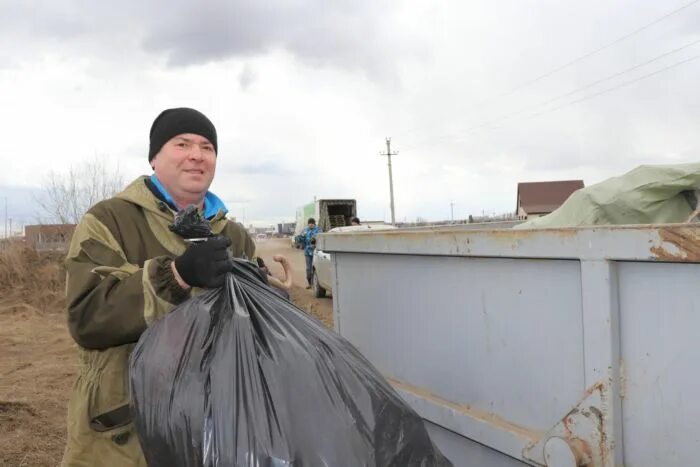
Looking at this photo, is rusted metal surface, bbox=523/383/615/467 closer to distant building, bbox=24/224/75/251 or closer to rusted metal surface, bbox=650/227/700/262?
rusted metal surface, bbox=650/227/700/262

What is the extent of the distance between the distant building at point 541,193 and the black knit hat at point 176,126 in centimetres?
4452

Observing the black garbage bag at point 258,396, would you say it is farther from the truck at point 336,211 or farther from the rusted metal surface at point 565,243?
the truck at point 336,211

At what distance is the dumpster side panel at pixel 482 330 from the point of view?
48.9 inches

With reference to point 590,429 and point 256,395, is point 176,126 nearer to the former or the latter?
point 256,395

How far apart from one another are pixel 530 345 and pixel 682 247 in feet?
1.53

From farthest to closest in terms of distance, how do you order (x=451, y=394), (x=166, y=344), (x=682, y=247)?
(x=451, y=394), (x=166, y=344), (x=682, y=247)

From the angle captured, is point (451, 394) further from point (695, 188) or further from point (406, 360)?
point (695, 188)

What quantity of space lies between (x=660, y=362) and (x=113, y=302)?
125 centimetres

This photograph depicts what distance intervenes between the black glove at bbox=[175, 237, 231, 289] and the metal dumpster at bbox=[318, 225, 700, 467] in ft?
2.09

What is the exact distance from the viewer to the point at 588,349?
3.77 feet

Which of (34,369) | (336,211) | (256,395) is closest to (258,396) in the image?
(256,395)

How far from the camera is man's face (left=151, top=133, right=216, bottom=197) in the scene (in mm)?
1624

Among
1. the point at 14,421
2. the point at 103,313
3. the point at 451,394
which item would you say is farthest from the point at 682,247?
the point at 14,421

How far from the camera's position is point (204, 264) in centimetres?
131
